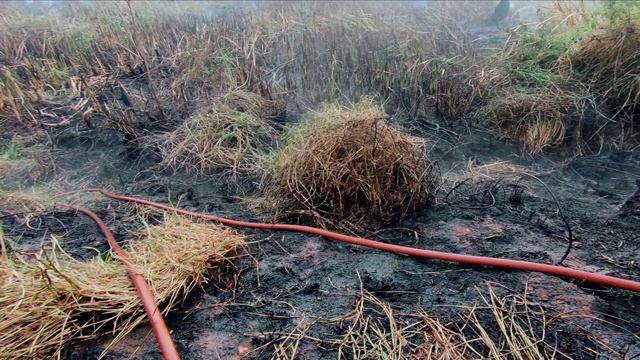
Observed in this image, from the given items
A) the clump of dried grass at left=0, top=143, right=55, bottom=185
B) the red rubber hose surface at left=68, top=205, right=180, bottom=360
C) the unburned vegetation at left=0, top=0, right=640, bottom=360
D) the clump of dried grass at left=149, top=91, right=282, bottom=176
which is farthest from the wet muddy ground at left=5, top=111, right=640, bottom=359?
the clump of dried grass at left=0, top=143, right=55, bottom=185

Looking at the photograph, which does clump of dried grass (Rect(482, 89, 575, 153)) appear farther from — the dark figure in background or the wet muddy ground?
the dark figure in background

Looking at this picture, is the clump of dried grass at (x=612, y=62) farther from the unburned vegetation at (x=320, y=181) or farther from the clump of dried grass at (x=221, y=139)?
the clump of dried grass at (x=221, y=139)

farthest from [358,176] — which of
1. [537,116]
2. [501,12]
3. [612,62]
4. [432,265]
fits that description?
[501,12]

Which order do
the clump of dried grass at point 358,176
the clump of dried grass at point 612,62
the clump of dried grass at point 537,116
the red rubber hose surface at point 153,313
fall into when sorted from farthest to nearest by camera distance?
the clump of dried grass at point 537,116 < the clump of dried grass at point 612,62 < the clump of dried grass at point 358,176 < the red rubber hose surface at point 153,313

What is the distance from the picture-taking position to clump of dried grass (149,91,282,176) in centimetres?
333

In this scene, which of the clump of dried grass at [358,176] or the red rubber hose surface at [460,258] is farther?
the clump of dried grass at [358,176]

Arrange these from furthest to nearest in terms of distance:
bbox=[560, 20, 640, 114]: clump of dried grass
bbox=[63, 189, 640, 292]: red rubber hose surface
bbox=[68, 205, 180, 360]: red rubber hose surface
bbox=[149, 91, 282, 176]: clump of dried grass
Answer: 1. bbox=[149, 91, 282, 176]: clump of dried grass
2. bbox=[560, 20, 640, 114]: clump of dried grass
3. bbox=[63, 189, 640, 292]: red rubber hose surface
4. bbox=[68, 205, 180, 360]: red rubber hose surface

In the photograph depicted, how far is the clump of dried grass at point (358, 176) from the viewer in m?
2.35

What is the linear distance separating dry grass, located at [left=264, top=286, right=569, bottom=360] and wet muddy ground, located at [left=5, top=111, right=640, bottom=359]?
37 mm

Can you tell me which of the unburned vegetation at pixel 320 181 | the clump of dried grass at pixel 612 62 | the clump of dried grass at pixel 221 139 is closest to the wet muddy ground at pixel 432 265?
the unburned vegetation at pixel 320 181

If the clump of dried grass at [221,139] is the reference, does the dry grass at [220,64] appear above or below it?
above

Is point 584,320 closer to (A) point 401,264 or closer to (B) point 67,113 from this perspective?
(A) point 401,264

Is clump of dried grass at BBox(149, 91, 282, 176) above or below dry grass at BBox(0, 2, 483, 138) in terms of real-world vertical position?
below

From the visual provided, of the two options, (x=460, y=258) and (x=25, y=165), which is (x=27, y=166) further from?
(x=460, y=258)
